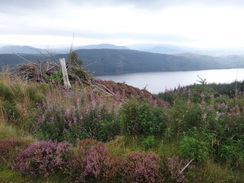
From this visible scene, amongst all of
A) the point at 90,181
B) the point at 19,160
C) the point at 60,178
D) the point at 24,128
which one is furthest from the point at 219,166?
the point at 24,128

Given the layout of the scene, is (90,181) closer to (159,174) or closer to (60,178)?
(60,178)

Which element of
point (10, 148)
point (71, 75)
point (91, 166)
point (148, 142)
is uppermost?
point (71, 75)

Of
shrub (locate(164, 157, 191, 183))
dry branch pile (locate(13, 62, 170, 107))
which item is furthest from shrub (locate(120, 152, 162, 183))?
dry branch pile (locate(13, 62, 170, 107))

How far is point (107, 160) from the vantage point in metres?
3.12

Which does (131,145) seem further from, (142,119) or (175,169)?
(175,169)

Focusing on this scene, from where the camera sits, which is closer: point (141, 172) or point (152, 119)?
point (141, 172)

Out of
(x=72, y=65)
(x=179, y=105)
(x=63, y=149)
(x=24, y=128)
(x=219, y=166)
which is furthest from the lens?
(x=72, y=65)

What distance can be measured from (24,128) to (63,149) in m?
2.77

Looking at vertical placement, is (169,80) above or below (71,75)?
below

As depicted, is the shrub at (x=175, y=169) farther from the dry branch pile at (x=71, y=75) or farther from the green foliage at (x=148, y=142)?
the dry branch pile at (x=71, y=75)

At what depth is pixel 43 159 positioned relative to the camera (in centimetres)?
327

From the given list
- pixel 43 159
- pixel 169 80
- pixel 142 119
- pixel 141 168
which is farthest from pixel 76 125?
pixel 169 80

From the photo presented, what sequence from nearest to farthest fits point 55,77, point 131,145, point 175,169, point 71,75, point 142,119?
point 175,169 → point 131,145 → point 142,119 → point 55,77 → point 71,75

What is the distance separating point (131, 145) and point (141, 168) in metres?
1.13
